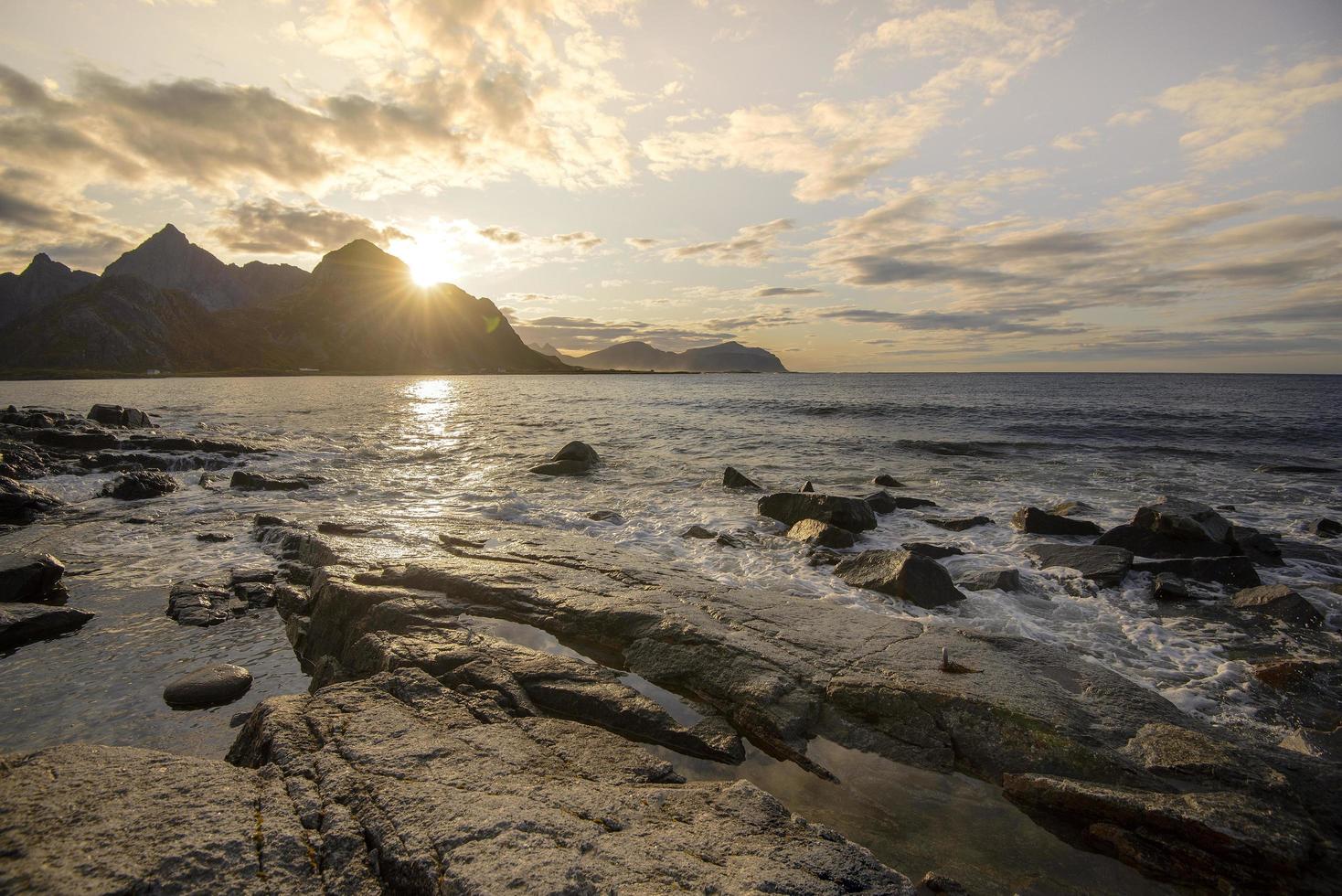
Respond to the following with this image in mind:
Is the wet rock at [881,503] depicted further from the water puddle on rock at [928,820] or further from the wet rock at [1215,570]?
the water puddle on rock at [928,820]

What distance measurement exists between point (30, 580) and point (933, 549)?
16.2 metres

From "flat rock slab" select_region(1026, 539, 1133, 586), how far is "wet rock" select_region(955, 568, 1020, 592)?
164 centimetres

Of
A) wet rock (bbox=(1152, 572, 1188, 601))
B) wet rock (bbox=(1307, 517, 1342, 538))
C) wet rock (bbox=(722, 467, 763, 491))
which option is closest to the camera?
wet rock (bbox=(1152, 572, 1188, 601))

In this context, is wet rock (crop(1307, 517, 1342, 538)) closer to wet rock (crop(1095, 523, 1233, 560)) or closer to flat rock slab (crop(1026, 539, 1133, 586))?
wet rock (crop(1095, 523, 1233, 560))

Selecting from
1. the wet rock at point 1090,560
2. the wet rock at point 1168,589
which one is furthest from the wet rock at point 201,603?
the wet rock at point 1168,589

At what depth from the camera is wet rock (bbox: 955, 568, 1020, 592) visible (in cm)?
1034

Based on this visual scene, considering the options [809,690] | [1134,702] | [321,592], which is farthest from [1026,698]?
[321,592]

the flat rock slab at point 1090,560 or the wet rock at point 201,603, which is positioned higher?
the flat rock slab at point 1090,560

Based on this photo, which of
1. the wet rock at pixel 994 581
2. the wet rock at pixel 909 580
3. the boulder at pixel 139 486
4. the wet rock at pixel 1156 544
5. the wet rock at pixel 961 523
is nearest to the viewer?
the wet rock at pixel 909 580

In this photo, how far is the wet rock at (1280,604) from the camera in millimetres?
8945

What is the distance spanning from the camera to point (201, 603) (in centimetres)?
863

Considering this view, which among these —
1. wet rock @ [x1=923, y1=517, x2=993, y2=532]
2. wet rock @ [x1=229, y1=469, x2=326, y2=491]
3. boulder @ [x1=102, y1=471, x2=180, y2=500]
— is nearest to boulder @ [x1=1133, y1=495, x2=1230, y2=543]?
wet rock @ [x1=923, y1=517, x2=993, y2=532]

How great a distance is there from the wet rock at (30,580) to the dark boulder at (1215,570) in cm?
1932

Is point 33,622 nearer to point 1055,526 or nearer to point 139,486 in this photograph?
point 139,486
